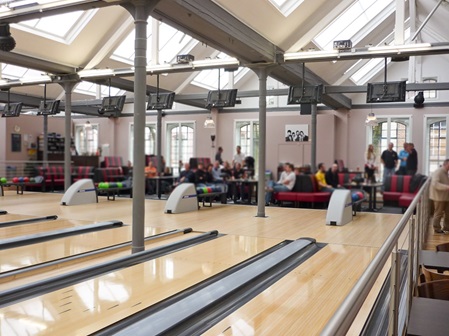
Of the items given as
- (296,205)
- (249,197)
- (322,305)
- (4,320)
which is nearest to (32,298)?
(4,320)

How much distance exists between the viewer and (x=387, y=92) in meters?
8.90

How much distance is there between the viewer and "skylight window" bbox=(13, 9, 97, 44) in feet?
31.0

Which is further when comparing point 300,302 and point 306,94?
point 306,94

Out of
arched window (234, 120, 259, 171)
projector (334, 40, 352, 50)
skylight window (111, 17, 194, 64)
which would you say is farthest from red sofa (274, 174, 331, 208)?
arched window (234, 120, 259, 171)

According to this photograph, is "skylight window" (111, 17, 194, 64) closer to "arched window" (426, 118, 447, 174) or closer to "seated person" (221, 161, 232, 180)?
"seated person" (221, 161, 232, 180)

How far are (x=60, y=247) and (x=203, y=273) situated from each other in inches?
82.7

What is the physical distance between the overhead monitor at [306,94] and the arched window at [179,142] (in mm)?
8611

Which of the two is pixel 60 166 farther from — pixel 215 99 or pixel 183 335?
pixel 183 335

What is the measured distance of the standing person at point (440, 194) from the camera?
695cm

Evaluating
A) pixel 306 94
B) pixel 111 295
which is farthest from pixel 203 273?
pixel 306 94

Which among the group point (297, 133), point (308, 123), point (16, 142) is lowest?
point (16, 142)

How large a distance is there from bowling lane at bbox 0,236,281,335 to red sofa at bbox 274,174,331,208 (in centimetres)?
507

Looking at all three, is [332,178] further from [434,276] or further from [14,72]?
[14,72]

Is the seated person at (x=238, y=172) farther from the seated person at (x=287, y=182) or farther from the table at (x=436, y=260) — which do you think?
the table at (x=436, y=260)
